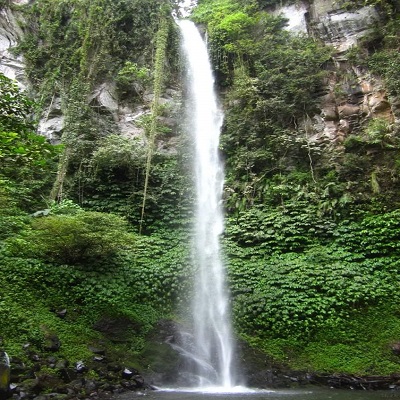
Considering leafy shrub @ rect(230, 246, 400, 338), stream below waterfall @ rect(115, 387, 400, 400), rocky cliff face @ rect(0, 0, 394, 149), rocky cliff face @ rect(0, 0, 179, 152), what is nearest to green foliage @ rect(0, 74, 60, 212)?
stream below waterfall @ rect(115, 387, 400, 400)

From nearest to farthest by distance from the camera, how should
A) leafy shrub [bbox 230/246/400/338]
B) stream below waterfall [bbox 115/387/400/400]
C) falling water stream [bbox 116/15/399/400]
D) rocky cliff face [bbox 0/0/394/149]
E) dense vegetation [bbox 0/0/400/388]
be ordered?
1. stream below waterfall [bbox 115/387/400/400]
2. falling water stream [bbox 116/15/399/400]
3. dense vegetation [bbox 0/0/400/388]
4. leafy shrub [bbox 230/246/400/338]
5. rocky cliff face [bbox 0/0/394/149]

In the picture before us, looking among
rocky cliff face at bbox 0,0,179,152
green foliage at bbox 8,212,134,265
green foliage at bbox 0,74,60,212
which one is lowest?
green foliage at bbox 8,212,134,265

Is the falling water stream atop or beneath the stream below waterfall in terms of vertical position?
atop

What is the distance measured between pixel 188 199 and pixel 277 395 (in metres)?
8.06

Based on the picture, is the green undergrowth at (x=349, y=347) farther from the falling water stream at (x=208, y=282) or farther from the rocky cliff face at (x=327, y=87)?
the rocky cliff face at (x=327, y=87)

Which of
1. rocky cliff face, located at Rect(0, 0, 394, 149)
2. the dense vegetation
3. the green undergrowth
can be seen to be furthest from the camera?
rocky cliff face, located at Rect(0, 0, 394, 149)

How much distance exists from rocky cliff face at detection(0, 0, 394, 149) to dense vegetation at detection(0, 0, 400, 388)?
1.52ft

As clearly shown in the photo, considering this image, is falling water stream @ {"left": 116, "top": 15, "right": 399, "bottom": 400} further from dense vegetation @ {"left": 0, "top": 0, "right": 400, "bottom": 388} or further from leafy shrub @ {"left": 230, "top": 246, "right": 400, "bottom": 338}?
leafy shrub @ {"left": 230, "top": 246, "right": 400, "bottom": 338}

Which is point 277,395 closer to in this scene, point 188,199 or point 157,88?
point 188,199

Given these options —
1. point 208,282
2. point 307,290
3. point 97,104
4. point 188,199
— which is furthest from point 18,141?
point 97,104

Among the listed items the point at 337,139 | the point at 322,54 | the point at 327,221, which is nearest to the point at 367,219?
the point at 327,221

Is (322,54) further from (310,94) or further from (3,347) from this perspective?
(3,347)

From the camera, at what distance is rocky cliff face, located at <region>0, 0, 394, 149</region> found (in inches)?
551

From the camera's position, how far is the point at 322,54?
49.9 ft
